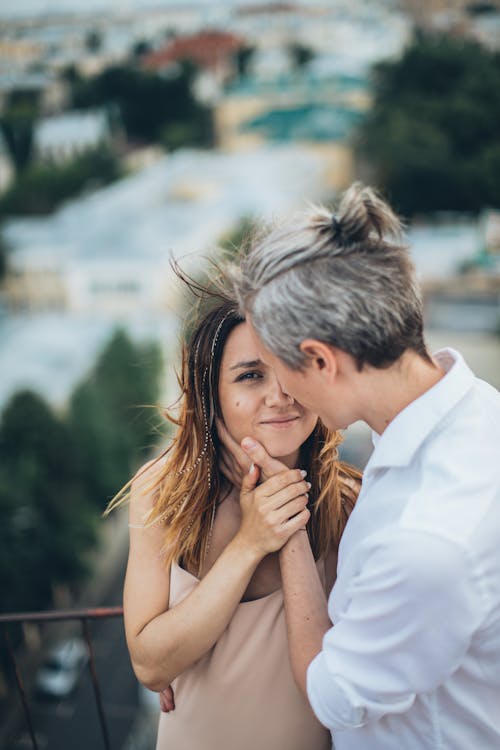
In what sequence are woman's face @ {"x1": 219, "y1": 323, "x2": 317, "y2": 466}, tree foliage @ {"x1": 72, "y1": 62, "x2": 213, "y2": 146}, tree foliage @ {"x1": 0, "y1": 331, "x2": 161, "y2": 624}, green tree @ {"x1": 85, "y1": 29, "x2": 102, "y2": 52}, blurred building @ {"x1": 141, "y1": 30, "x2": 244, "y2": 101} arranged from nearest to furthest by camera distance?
woman's face @ {"x1": 219, "y1": 323, "x2": 317, "y2": 466} < tree foliage @ {"x1": 0, "y1": 331, "x2": 161, "y2": 624} < tree foliage @ {"x1": 72, "y1": 62, "x2": 213, "y2": 146} < blurred building @ {"x1": 141, "y1": 30, "x2": 244, "y2": 101} < green tree @ {"x1": 85, "y1": 29, "x2": 102, "y2": 52}

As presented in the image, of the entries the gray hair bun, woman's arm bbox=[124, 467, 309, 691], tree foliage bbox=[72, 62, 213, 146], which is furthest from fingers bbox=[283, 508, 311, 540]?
tree foliage bbox=[72, 62, 213, 146]

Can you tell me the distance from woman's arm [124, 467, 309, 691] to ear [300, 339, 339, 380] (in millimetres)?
335

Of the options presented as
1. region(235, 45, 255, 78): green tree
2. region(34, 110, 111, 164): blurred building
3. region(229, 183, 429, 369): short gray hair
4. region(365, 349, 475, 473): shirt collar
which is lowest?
region(34, 110, 111, 164): blurred building

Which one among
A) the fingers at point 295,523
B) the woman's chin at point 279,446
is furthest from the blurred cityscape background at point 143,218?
the fingers at point 295,523

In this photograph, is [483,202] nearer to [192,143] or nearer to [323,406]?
[192,143]

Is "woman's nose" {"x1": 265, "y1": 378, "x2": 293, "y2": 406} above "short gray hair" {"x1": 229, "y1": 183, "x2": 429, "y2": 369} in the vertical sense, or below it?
below

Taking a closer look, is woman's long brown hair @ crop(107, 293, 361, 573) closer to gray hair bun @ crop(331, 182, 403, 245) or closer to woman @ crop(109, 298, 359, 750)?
woman @ crop(109, 298, 359, 750)

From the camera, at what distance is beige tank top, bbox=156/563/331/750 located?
1292 mm

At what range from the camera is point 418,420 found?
98 cm

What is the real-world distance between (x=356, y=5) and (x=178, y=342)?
67.3m

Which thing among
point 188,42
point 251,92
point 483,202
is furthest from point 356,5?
point 483,202

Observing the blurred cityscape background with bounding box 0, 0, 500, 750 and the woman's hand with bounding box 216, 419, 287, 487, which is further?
the blurred cityscape background with bounding box 0, 0, 500, 750

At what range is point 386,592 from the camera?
88cm

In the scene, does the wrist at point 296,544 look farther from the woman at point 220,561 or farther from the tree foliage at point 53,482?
the tree foliage at point 53,482
